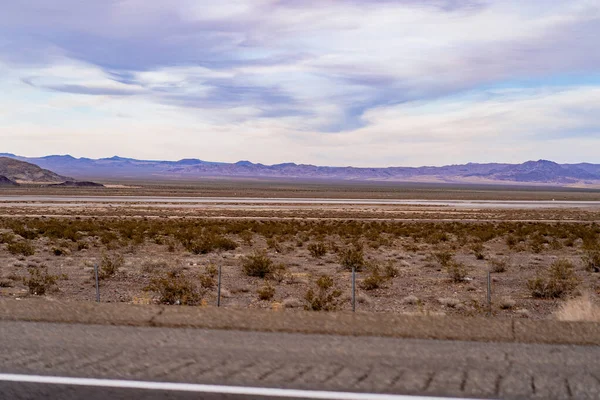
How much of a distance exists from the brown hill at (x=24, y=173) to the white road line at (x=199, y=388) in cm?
18854

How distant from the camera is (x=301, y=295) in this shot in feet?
52.9

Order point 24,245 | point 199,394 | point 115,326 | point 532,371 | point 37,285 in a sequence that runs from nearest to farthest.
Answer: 1. point 199,394
2. point 532,371
3. point 115,326
4. point 37,285
5. point 24,245

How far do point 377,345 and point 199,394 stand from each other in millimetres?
2453

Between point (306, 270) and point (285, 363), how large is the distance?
1519 cm

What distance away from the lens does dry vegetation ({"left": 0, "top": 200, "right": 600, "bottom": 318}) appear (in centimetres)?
1532

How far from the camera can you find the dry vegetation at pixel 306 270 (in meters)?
15.3

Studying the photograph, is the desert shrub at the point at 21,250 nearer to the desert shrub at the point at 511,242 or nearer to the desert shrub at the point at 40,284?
the desert shrub at the point at 40,284

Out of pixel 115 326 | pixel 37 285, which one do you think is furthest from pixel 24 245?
pixel 115 326

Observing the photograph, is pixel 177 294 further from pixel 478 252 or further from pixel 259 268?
pixel 478 252

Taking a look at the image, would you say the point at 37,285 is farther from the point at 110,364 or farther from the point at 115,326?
the point at 110,364

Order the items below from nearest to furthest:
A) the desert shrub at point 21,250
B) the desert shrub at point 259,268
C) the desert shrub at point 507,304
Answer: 1. the desert shrub at point 507,304
2. the desert shrub at point 259,268
3. the desert shrub at point 21,250

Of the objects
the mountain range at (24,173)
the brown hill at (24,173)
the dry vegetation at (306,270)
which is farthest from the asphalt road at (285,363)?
the brown hill at (24,173)

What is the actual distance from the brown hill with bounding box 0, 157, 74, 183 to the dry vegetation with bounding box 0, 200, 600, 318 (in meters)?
161

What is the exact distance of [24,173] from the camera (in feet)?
611
